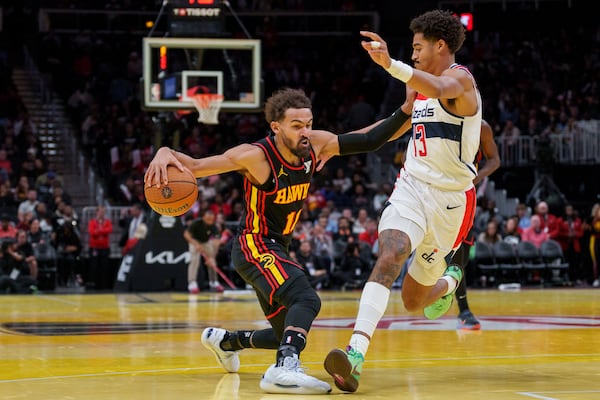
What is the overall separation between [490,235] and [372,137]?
13.2 metres

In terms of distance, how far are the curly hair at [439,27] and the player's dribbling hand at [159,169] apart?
6.40 ft

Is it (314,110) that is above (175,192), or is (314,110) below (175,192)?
above

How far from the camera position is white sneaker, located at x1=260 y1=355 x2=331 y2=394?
6273 millimetres

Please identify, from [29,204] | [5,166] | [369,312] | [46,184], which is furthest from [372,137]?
[5,166]

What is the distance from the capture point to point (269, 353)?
8992 mm

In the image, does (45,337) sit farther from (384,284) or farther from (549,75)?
(549,75)

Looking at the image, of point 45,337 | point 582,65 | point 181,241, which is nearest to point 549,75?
point 582,65

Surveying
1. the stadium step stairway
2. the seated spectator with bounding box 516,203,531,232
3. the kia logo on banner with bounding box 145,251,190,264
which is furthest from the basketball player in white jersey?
the stadium step stairway

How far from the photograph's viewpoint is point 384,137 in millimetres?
7488

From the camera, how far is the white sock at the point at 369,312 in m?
6.50

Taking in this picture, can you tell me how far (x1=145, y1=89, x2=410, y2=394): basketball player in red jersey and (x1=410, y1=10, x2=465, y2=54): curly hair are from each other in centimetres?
79

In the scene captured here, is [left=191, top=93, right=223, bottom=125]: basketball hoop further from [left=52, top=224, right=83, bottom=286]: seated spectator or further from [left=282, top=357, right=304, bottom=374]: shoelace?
[left=282, top=357, right=304, bottom=374]: shoelace

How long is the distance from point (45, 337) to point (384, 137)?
14.5ft

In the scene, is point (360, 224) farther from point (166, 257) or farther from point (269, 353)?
point (269, 353)
